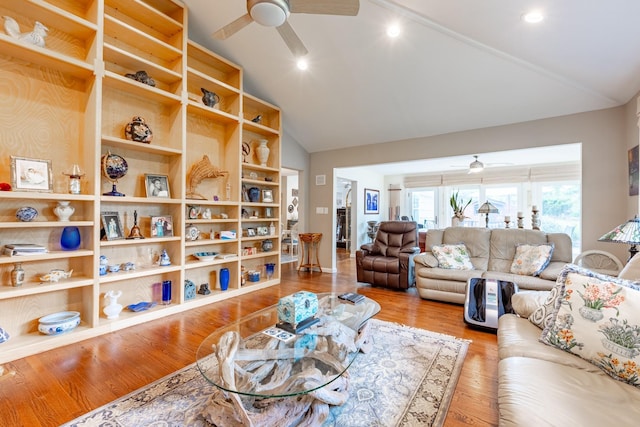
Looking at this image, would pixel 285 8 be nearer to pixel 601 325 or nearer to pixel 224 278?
pixel 601 325

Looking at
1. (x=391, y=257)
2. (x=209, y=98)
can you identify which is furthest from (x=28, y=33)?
(x=391, y=257)

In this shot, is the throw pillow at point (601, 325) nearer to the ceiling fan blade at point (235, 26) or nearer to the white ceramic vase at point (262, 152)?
the ceiling fan blade at point (235, 26)

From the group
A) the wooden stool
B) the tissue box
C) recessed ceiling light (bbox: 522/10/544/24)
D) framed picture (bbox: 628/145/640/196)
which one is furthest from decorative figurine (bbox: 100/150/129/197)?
framed picture (bbox: 628/145/640/196)

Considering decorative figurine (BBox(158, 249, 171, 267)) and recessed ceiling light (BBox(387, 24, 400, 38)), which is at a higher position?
recessed ceiling light (BBox(387, 24, 400, 38))

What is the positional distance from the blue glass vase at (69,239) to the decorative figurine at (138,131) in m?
1.09

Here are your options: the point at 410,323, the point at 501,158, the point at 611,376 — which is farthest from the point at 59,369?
the point at 501,158

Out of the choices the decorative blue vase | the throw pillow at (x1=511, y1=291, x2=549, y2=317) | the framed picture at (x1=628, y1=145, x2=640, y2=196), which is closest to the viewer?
the throw pillow at (x1=511, y1=291, x2=549, y2=317)

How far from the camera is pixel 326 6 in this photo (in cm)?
196

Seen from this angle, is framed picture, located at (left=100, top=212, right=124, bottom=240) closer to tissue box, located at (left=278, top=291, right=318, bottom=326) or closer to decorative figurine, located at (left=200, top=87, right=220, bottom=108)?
decorative figurine, located at (left=200, top=87, right=220, bottom=108)

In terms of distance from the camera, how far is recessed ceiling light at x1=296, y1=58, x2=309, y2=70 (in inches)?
149

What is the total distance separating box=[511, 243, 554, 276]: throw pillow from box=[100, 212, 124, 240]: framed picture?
453 cm

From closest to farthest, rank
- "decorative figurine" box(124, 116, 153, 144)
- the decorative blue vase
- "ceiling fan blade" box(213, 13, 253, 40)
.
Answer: "ceiling fan blade" box(213, 13, 253, 40), "decorative figurine" box(124, 116, 153, 144), the decorative blue vase

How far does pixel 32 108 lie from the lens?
257 cm

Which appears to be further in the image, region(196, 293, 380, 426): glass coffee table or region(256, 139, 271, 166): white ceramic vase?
region(256, 139, 271, 166): white ceramic vase
